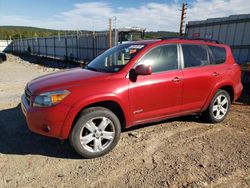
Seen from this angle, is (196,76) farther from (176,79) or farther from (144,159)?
(144,159)

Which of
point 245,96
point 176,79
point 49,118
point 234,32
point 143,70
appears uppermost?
point 234,32

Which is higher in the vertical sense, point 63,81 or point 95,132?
point 63,81

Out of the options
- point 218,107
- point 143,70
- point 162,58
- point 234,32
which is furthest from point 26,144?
point 234,32

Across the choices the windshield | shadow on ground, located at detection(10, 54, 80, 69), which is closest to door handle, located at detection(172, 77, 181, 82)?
the windshield

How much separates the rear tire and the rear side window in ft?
2.05

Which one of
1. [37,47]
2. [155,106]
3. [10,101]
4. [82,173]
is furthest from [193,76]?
[37,47]

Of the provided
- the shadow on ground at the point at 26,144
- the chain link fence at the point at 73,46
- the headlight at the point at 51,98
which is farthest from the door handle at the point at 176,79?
the chain link fence at the point at 73,46

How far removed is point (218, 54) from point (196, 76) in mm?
941

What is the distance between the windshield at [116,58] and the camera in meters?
4.39

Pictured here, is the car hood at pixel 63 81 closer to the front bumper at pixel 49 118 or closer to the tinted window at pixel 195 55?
A: the front bumper at pixel 49 118

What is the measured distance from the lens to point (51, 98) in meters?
3.72

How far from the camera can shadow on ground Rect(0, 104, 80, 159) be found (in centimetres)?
419

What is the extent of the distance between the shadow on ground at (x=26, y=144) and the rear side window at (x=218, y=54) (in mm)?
3353

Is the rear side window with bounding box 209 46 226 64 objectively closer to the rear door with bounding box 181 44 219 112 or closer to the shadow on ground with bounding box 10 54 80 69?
the rear door with bounding box 181 44 219 112
